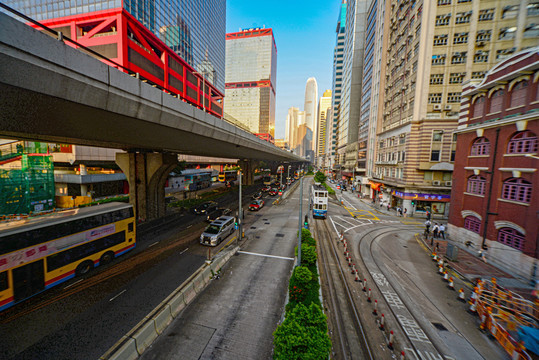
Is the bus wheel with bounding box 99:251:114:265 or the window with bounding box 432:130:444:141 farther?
the window with bounding box 432:130:444:141

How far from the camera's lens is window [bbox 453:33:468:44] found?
2627cm

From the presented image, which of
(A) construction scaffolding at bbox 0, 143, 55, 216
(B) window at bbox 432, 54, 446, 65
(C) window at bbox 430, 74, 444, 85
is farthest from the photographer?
(C) window at bbox 430, 74, 444, 85

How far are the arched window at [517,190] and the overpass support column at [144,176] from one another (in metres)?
32.2

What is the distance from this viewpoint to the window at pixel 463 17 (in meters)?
25.9

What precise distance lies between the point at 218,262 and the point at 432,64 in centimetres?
3698

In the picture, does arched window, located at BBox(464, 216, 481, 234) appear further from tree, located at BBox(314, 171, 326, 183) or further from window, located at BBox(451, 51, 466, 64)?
tree, located at BBox(314, 171, 326, 183)

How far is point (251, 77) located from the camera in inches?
5615

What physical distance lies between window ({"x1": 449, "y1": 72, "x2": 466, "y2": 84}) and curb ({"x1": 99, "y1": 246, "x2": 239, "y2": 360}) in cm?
3777

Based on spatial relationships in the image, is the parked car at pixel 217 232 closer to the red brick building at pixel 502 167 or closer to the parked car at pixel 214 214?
the parked car at pixel 214 214

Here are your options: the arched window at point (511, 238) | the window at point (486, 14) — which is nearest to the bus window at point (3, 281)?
the arched window at point (511, 238)

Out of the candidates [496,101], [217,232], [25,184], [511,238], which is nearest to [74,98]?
[217,232]

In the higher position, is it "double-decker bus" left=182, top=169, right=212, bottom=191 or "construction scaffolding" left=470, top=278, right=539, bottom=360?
A: "double-decker bus" left=182, top=169, right=212, bottom=191

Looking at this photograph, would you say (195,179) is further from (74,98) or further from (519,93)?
(519,93)

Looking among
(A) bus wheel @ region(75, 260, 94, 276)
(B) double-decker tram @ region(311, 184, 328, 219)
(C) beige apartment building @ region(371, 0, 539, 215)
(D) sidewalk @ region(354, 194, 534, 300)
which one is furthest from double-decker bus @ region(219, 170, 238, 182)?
(D) sidewalk @ region(354, 194, 534, 300)
